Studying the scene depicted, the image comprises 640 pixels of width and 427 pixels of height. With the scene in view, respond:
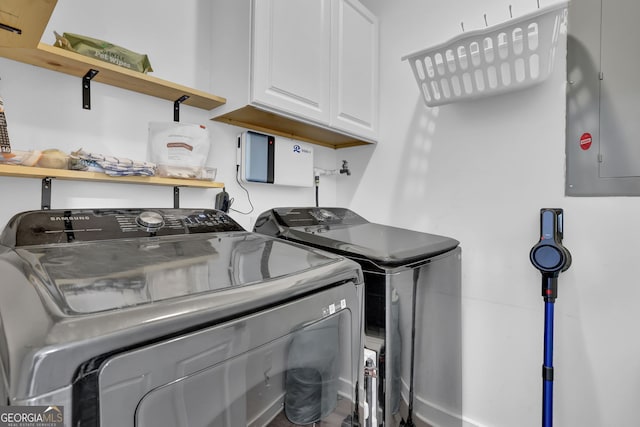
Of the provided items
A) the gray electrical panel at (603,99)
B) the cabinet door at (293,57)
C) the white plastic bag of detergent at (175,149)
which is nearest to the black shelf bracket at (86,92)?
the white plastic bag of detergent at (175,149)

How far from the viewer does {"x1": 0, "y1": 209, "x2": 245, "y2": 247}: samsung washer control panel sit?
0.93 m

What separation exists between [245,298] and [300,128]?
141 centimetres

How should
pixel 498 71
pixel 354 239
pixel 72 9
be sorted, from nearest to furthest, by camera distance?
1. pixel 72 9
2. pixel 354 239
3. pixel 498 71

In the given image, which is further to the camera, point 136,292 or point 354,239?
point 354,239

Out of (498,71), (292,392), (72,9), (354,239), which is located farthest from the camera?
(498,71)

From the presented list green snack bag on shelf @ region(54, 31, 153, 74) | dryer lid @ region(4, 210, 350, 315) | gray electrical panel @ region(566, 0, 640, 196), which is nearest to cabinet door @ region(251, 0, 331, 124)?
green snack bag on shelf @ region(54, 31, 153, 74)

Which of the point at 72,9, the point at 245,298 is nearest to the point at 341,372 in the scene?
the point at 245,298

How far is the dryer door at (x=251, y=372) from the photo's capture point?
1.71 ft

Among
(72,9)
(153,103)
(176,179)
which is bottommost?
(176,179)

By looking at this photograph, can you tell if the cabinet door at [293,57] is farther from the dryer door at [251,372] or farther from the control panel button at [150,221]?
the dryer door at [251,372]

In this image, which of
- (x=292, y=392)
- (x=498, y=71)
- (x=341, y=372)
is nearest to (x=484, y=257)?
(x=498, y=71)

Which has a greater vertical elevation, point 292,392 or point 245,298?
point 245,298

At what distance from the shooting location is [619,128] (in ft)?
4.66

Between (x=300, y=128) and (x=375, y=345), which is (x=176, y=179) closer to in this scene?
(x=300, y=128)
